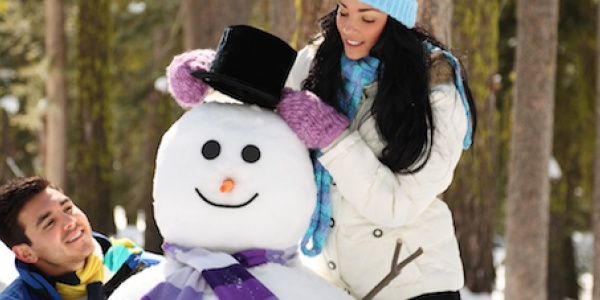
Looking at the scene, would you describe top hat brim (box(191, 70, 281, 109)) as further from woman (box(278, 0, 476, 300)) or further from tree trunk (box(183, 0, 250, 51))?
tree trunk (box(183, 0, 250, 51))

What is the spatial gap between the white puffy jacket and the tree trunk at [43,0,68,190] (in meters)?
8.97

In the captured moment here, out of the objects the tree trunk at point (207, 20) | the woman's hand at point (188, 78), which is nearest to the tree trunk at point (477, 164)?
the tree trunk at point (207, 20)

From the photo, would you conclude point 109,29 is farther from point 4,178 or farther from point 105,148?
point 4,178

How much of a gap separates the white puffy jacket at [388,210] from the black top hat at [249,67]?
0.33 meters

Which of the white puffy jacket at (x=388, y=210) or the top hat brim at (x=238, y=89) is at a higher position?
the top hat brim at (x=238, y=89)

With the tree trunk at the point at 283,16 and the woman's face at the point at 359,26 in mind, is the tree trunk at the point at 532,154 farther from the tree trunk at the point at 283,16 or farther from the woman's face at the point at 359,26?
the woman's face at the point at 359,26

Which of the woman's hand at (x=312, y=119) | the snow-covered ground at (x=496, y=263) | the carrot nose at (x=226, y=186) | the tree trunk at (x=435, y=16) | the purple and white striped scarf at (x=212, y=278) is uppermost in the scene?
the tree trunk at (x=435, y=16)

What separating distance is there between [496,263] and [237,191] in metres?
11.5

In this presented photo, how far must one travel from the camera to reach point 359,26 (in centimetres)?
211

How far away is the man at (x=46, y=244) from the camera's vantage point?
2297mm

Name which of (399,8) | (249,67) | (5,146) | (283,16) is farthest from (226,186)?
(5,146)

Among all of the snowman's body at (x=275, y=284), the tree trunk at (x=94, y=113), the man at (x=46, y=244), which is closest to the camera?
the snowman's body at (x=275, y=284)

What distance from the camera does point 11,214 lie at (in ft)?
7.54

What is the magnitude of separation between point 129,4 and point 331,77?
10.1 meters
